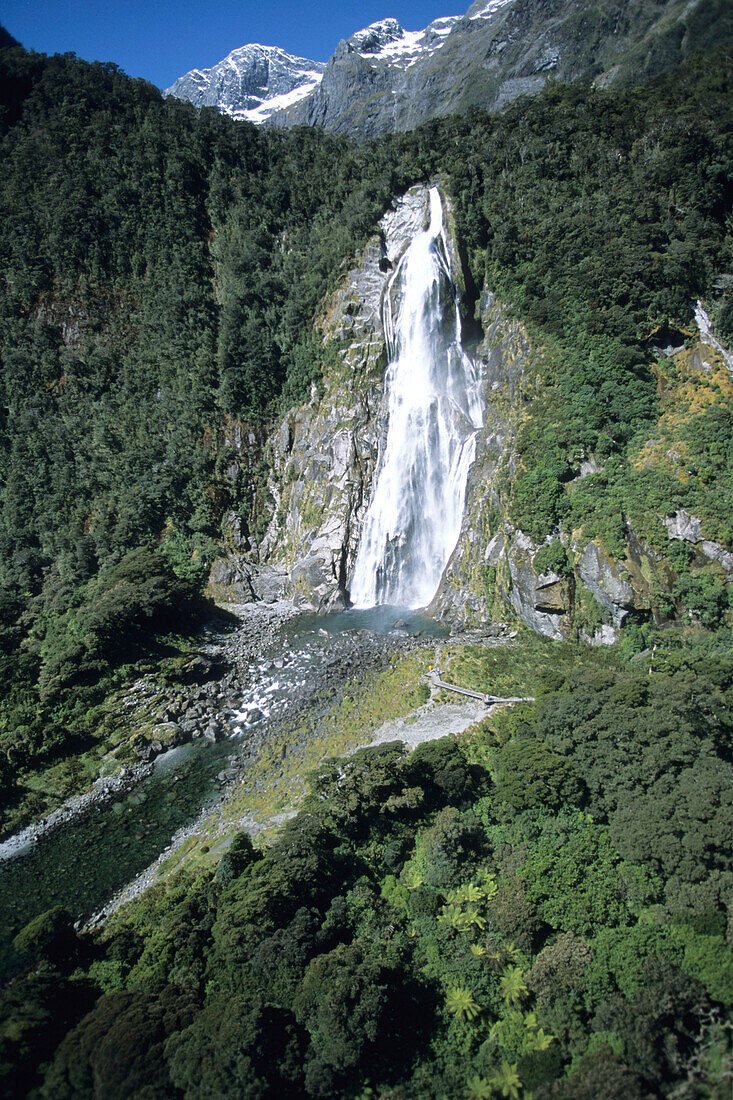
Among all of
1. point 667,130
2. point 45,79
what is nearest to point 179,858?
point 667,130

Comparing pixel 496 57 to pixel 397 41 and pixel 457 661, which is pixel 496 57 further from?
pixel 457 661

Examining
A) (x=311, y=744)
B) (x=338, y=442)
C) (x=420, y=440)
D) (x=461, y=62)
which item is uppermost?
(x=461, y=62)

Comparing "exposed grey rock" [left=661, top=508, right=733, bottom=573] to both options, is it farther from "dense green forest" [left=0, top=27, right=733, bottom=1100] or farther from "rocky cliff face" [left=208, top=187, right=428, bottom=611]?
"rocky cliff face" [left=208, top=187, right=428, bottom=611]

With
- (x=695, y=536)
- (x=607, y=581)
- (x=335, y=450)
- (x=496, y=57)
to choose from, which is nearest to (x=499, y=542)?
(x=607, y=581)

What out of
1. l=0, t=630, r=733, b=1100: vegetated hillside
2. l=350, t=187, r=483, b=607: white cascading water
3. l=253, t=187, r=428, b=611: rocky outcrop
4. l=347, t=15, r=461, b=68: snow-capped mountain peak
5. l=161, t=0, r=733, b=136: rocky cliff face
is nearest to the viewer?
l=0, t=630, r=733, b=1100: vegetated hillside

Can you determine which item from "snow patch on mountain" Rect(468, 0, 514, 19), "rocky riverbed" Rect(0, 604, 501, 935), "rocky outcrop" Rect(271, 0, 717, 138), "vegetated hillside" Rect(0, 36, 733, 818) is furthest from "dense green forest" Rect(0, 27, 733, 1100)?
"snow patch on mountain" Rect(468, 0, 514, 19)

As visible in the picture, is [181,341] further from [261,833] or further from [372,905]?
[372,905]

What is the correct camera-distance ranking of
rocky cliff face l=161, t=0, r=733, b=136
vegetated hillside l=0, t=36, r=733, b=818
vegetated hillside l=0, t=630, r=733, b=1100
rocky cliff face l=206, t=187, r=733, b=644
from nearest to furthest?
vegetated hillside l=0, t=630, r=733, b=1100, rocky cliff face l=206, t=187, r=733, b=644, vegetated hillside l=0, t=36, r=733, b=818, rocky cliff face l=161, t=0, r=733, b=136
